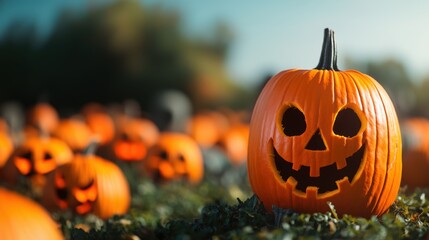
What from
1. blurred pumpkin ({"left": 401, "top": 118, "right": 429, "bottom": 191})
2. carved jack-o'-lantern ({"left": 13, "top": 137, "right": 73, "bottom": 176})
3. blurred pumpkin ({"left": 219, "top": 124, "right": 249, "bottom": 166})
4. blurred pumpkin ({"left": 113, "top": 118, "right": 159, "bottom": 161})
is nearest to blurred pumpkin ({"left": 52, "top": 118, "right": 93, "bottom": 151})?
blurred pumpkin ({"left": 113, "top": 118, "right": 159, "bottom": 161})

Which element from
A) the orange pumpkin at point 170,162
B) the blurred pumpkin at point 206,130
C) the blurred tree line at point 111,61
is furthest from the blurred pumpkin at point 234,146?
the blurred tree line at point 111,61

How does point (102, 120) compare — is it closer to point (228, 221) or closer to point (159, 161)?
point (159, 161)

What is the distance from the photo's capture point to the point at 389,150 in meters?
4.75

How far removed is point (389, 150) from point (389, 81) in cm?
2515

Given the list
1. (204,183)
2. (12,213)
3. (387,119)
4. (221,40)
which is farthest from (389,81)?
(12,213)

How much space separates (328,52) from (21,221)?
2713 mm

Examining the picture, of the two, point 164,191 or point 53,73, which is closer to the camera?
point 164,191

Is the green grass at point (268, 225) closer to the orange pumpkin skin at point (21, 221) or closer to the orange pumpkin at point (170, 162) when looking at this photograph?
the orange pumpkin skin at point (21, 221)

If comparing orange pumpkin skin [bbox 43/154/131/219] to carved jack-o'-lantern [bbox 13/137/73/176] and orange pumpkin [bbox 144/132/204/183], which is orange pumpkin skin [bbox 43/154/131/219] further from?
orange pumpkin [bbox 144/132/204/183]

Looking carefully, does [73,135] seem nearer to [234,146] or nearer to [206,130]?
[234,146]

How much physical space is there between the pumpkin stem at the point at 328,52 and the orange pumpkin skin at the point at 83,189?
129 inches

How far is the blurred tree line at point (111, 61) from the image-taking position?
26.0m

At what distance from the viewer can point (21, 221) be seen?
349 centimetres

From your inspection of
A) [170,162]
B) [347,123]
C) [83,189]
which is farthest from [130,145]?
[347,123]
